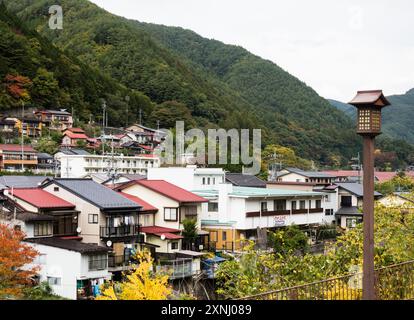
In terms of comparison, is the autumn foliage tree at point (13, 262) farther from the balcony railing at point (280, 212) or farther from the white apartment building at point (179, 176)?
the white apartment building at point (179, 176)

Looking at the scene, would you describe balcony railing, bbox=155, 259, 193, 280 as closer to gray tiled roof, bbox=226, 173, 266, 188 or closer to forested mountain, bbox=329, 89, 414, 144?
gray tiled roof, bbox=226, 173, 266, 188

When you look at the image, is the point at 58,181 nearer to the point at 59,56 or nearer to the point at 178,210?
the point at 178,210

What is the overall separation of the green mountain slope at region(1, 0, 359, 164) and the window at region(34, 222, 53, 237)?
51.1m

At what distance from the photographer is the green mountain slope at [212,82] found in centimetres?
8338

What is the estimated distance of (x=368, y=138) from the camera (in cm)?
591

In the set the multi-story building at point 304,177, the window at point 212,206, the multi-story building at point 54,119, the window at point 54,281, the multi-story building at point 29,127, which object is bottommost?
the window at point 54,281

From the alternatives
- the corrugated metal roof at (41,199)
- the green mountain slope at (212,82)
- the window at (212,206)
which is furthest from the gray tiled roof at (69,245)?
the green mountain slope at (212,82)

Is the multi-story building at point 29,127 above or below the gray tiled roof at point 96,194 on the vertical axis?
above

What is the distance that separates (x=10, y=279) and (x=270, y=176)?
103ft

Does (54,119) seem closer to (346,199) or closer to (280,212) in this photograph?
(346,199)

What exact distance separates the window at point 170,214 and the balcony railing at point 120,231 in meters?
2.24

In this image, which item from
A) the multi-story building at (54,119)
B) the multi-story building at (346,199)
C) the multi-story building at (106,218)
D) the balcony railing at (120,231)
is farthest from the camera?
the multi-story building at (54,119)

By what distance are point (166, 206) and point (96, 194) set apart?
10.3 feet

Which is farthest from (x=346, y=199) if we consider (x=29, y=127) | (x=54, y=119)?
(x=54, y=119)
